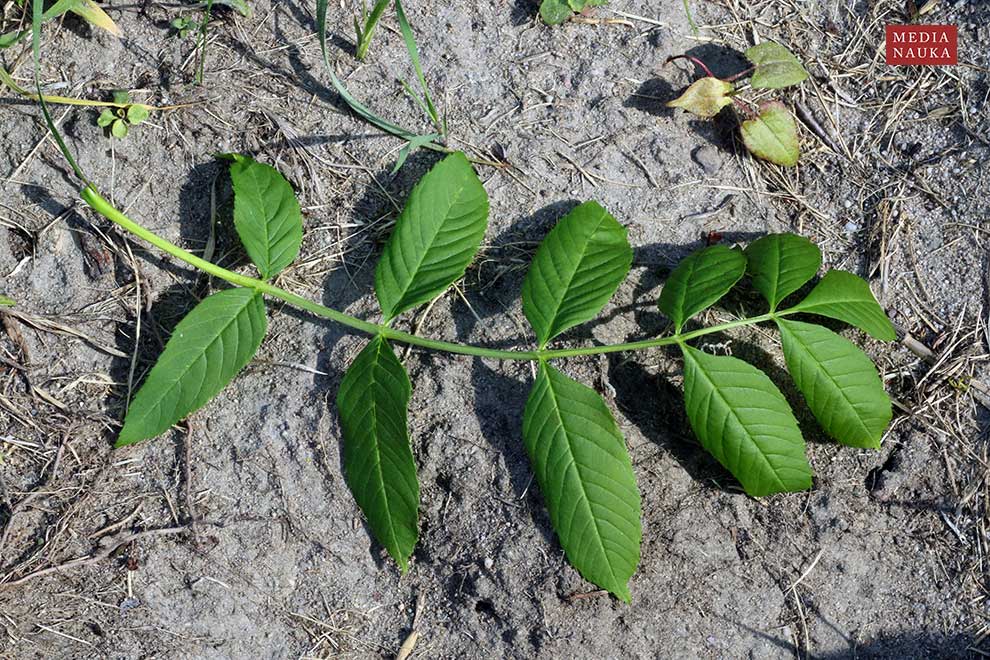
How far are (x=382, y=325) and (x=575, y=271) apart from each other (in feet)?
1.73

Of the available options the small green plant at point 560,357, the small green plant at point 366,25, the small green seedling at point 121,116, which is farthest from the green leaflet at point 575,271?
the small green seedling at point 121,116

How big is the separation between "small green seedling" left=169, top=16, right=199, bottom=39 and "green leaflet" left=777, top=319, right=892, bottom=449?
1.85 metres

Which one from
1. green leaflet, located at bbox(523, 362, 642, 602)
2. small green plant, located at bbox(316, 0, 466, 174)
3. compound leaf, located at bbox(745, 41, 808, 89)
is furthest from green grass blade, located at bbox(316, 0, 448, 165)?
compound leaf, located at bbox(745, 41, 808, 89)

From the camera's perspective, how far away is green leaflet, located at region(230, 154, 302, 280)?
7.12 ft

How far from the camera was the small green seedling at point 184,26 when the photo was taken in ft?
7.73

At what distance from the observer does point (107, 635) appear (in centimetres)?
218

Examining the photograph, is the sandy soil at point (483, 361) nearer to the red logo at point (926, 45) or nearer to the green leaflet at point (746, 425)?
the red logo at point (926, 45)

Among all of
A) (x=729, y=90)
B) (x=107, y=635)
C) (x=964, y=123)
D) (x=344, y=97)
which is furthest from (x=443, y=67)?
(x=107, y=635)

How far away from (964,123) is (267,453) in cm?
222

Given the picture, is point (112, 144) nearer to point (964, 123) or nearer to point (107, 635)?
point (107, 635)

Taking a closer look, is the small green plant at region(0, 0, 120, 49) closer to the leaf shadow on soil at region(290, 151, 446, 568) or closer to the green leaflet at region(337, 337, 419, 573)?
the leaf shadow on soil at region(290, 151, 446, 568)

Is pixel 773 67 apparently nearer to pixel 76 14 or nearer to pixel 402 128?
pixel 402 128

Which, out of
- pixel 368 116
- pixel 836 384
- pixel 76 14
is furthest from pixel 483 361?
pixel 76 14

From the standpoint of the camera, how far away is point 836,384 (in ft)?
6.96
